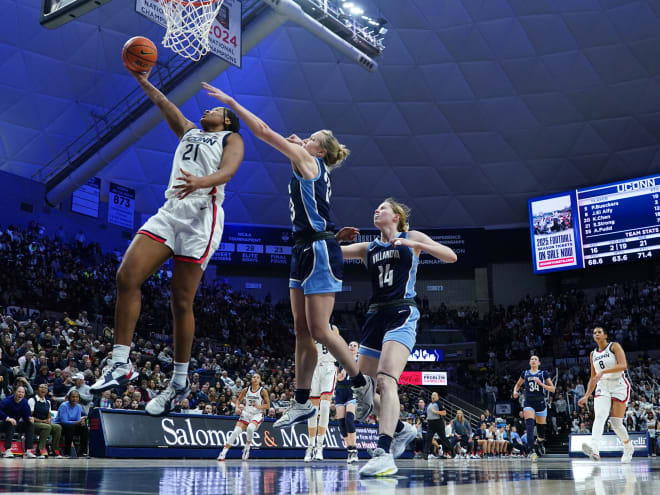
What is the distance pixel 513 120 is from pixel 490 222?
7.46 m

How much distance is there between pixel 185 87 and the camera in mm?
22047

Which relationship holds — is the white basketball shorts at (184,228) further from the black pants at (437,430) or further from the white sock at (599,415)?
the black pants at (437,430)

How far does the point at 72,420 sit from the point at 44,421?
0.58 metres

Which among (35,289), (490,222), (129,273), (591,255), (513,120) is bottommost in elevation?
(129,273)

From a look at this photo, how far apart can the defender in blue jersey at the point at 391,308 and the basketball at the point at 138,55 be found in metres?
2.56

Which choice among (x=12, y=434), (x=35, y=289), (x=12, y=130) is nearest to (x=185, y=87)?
(x=35, y=289)

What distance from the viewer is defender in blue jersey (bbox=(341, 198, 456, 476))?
19.1 ft

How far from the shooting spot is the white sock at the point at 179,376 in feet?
18.0

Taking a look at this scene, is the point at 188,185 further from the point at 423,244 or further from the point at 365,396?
the point at 365,396

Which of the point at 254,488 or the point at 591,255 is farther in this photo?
the point at 591,255

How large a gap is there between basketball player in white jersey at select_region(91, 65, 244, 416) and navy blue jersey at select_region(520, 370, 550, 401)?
9.94 metres

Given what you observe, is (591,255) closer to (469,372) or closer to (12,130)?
(469,372)

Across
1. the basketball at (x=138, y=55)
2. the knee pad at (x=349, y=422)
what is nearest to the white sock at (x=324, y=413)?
the knee pad at (x=349, y=422)

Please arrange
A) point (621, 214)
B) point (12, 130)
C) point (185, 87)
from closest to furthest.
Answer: point (185, 87) < point (12, 130) < point (621, 214)
